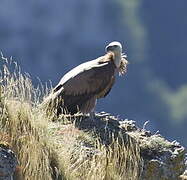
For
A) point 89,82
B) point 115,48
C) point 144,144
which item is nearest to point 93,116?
point 144,144

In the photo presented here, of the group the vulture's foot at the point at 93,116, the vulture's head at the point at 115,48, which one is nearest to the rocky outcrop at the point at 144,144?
the vulture's foot at the point at 93,116

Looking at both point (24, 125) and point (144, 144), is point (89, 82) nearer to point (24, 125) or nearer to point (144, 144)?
point (144, 144)

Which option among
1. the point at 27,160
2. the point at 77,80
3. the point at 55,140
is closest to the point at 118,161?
the point at 55,140

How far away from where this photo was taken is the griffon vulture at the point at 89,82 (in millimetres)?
13977

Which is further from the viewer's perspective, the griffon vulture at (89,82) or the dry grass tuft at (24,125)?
the griffon vulture at (89,82)

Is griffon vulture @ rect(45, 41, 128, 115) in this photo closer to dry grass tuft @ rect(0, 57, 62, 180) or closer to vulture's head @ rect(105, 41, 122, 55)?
vulture's head @ rect(105, 41, 122, 55)

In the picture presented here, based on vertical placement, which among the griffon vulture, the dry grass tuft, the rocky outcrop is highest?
the griffon vulture

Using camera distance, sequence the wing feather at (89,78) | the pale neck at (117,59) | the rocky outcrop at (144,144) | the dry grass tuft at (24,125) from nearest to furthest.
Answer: the dry grass tuft at (24,125) → the rocky outcrop at (144,144) → the wing feather at (89,78) → the pale neck at (117,59)

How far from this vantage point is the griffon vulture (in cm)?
1398

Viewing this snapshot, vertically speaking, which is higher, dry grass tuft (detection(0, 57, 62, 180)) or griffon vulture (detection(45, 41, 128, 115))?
griffon vulture (detection(45, 41, 128, 115))

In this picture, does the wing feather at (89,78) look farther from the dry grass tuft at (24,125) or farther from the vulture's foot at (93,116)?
the dry grass tuft at (24,125)

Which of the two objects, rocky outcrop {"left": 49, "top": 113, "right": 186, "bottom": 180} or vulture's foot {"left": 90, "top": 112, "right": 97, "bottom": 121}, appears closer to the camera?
rocky outcrop {"left": 49, "top": 113, "right": 186, "bottom": 180}

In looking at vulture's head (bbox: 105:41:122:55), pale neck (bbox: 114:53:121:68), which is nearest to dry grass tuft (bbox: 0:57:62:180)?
pale neck (bbox: 114:53:121:68)

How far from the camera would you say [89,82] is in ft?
47.5
